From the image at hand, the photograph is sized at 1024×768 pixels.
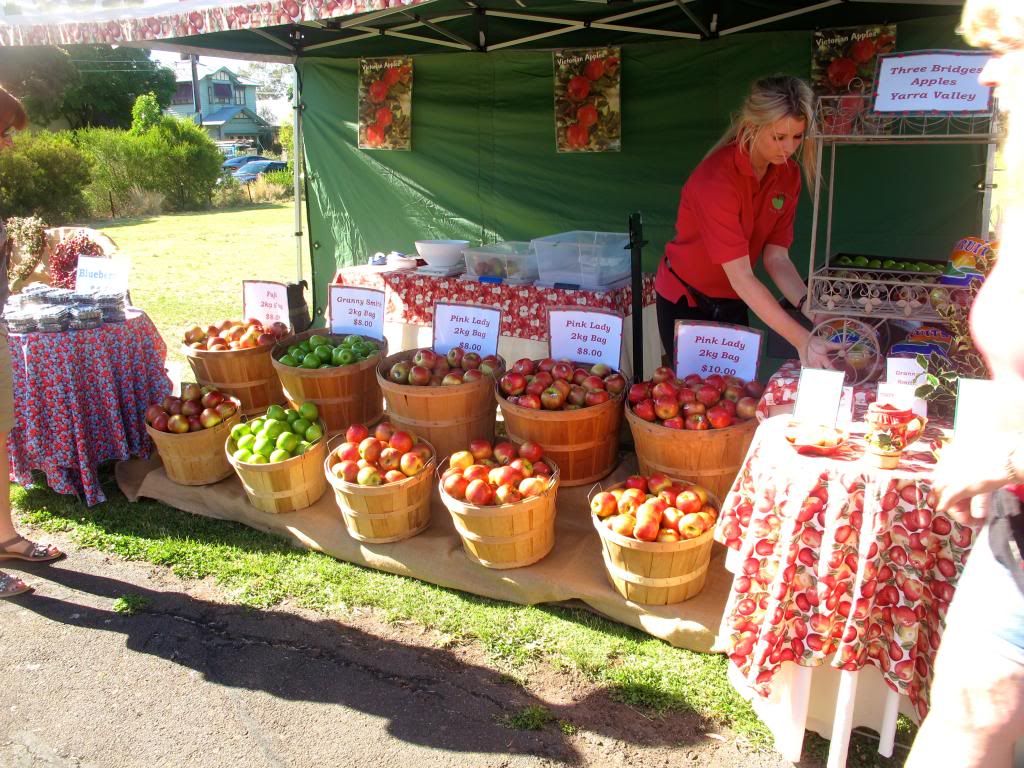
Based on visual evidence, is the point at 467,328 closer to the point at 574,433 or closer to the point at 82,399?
the point at 574,433

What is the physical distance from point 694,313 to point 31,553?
3.00m

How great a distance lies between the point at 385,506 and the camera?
3.11m

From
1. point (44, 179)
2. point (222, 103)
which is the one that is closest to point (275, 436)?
point (44, 179)

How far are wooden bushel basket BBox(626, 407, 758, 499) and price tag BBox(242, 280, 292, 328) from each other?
223 centimetres

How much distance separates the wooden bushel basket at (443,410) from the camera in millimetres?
3391

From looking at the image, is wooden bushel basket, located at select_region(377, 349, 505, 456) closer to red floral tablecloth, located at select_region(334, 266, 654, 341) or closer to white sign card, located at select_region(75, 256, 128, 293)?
red floral tablecloth, located at select_region(334, 266, 654, 341)

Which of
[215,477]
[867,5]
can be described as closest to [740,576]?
[215,477]

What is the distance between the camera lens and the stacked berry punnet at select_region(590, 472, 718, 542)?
2594 mm

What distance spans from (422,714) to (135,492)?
7.18 ft

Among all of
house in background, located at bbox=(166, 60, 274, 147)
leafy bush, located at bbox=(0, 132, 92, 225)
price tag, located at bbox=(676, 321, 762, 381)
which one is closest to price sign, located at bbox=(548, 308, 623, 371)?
price tag, located at bbox=(676, 321, 762, 381)

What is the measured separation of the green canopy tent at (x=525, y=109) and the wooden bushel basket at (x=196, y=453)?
6.01 ft

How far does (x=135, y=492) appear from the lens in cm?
391

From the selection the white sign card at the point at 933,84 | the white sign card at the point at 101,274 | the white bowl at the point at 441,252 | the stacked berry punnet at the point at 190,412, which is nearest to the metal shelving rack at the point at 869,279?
the white sign card at the point at 933,84

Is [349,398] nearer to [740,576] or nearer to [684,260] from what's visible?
[684,260]
